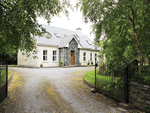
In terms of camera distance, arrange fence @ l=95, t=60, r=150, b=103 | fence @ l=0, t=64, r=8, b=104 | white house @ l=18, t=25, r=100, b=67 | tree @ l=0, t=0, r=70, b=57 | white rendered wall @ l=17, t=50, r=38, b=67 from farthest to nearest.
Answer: white house @ l=18, t=25, r=100, b=67
white rendered wall @ l=17, t=50, r=38, b=67
fence @ l=0, t=64, r=8, b=104
fence @ l=95, t=60, r=150, b=103
tree @ l=0, t=0, r=70, b=57

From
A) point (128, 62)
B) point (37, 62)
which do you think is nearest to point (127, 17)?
point (128, 62)

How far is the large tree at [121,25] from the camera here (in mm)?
4781

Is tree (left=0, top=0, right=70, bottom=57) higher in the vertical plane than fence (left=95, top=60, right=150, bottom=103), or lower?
higher

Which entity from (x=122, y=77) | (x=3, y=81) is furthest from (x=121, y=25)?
(x=3, y=81)

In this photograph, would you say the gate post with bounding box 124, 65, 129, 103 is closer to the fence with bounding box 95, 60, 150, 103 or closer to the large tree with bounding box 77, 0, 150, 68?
the fence with bounding box 95, 60, 150, 103

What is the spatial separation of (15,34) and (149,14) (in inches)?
221

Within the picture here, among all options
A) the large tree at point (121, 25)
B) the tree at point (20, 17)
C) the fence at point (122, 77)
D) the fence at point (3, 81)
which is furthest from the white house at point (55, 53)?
the fence at point (122, 77)

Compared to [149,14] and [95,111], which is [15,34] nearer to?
[95,111]

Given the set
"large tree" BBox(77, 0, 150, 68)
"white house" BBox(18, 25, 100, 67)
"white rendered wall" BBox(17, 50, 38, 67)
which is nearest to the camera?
"large tree" BBox(77, 0, 150, 68)

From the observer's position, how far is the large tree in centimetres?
478

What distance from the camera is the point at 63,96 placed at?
17.7 ft

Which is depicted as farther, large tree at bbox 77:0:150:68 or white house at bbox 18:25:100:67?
white house at bbox 18:25:100:67

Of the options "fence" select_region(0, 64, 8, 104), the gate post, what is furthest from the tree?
the gate post

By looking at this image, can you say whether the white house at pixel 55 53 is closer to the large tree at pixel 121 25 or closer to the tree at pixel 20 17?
the tree at pixel 20 17
